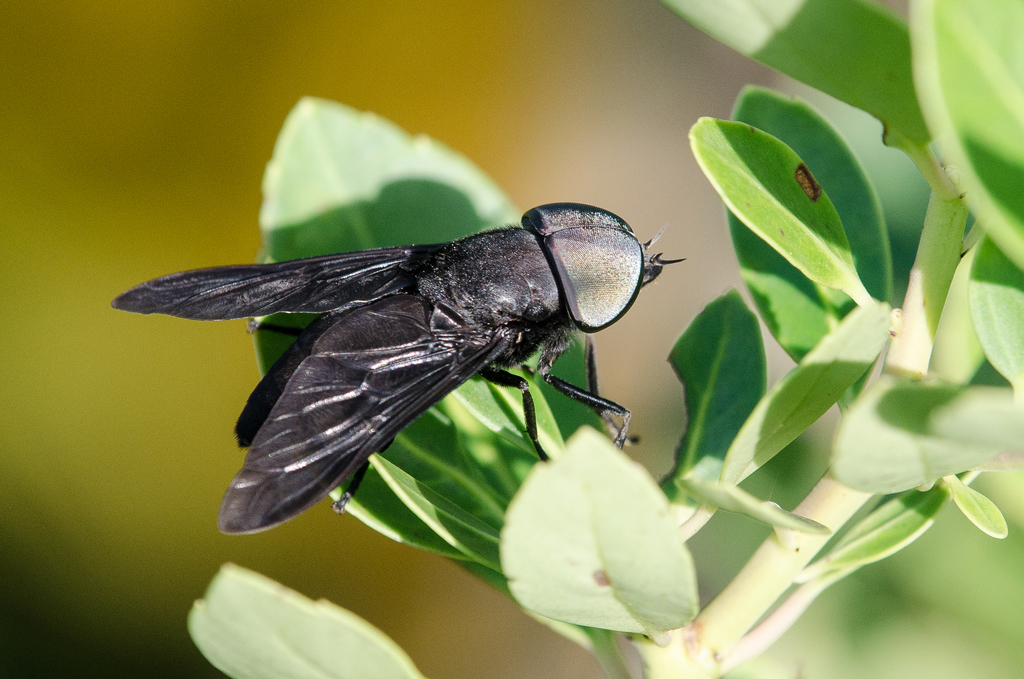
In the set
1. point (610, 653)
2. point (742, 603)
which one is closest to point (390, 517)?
point (610, 653)

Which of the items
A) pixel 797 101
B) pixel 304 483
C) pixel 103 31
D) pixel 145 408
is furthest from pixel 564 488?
pixel 103 31

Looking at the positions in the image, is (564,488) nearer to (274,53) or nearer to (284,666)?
(284,666)

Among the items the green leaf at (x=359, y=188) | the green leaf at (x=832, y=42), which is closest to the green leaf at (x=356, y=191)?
the green leaf at (x=359, y=188)

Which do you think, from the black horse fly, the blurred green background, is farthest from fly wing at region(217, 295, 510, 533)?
the blurred green background

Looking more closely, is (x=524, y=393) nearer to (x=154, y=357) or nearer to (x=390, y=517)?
(x=390, y=517)

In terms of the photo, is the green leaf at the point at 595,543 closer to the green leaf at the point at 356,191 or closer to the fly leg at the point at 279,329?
the green leaf at the point at 356,191

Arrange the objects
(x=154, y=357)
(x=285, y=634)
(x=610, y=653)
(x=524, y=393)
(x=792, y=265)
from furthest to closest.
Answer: (x=154, y=357) < (x=524, y=393) < (x=792, y=265) < (x=610, y=653) < (x=285, y=634)

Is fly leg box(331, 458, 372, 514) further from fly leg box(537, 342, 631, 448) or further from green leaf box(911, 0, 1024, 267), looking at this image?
green leaf box(911, 0, 1024, 267)
